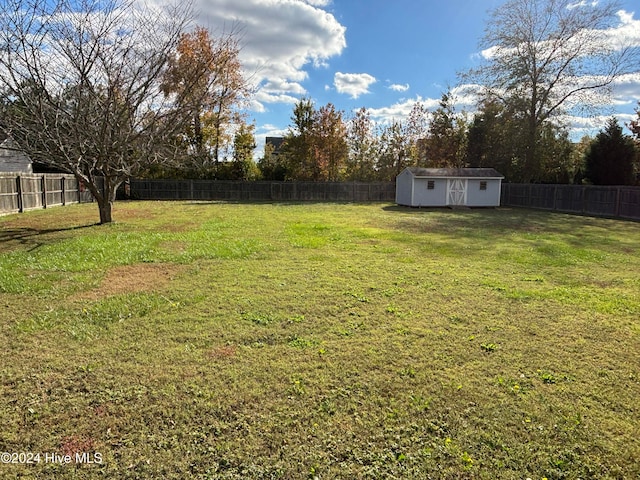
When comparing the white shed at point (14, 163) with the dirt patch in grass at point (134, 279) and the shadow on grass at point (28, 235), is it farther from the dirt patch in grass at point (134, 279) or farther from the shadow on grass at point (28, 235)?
the dirt patch in grass at point (134, 279)

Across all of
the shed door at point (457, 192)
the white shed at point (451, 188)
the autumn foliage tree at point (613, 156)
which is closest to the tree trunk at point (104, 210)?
the white shed at point (451, 188)

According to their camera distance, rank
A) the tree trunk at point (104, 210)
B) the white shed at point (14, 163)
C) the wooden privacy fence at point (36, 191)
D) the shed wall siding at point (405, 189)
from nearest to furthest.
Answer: the tree trunk at point (104, 210), the wooden privacy fence at point (36, 191), the white shed at point (14, 163), the shed wall siding at point (405, 189)

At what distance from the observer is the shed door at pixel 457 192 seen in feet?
74.3

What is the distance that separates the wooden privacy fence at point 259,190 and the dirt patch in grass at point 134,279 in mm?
19761

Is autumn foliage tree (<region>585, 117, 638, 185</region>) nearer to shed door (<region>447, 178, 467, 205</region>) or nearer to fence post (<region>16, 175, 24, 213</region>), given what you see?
shed door (<region>447, 178, 467, 205</region>)

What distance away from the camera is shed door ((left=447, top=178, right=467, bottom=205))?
22.7 m

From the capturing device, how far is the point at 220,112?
26.4 m

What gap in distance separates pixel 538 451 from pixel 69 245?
9057 millimetres

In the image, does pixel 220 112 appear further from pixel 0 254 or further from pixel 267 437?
pixel 267 437

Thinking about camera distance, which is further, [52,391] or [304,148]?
[304,148]

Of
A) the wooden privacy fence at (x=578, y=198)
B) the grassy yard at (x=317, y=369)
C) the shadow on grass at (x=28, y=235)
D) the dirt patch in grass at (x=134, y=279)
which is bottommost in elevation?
the grassy yard at (x=317, y=369)

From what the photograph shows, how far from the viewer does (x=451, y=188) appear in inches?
893

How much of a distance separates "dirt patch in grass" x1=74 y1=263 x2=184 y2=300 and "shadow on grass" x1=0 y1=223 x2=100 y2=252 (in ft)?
9.91

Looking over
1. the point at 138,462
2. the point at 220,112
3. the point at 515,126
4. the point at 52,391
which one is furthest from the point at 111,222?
the point at 515,126
